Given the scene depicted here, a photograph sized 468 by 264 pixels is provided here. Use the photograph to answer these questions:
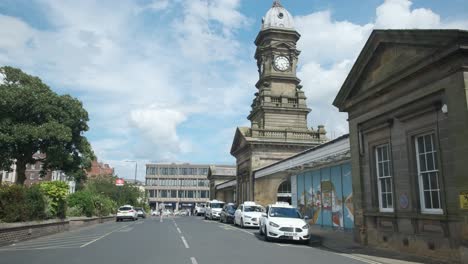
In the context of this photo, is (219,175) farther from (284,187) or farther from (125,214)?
(125,214)

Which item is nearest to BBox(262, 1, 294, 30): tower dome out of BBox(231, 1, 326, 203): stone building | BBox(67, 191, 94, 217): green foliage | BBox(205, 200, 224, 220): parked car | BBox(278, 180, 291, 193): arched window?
BBox(231, 1, 326, 203): stone building

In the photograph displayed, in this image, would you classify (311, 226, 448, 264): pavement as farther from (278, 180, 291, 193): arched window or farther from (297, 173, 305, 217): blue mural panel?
(278, 180, 291, 193): arched window

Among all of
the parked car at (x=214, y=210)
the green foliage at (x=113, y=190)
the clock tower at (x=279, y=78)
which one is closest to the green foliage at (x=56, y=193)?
the parked car at (x=214, y=210)

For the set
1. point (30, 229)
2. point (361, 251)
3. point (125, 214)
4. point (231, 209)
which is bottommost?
point (361, 251)

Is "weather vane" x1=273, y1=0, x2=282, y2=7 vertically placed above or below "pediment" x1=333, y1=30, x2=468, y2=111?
above

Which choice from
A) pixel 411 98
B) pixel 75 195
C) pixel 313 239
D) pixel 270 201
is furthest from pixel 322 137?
pixel 411 98

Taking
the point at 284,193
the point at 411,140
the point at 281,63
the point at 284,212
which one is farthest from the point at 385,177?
the point at 281,63

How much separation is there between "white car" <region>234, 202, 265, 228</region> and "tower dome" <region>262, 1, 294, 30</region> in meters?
27.4

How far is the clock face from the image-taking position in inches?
1967

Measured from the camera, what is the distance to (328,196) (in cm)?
2441

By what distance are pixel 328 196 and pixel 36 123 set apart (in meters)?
23.3

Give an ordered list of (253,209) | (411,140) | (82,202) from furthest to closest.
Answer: (82,202) → (253,209) → (411,140)

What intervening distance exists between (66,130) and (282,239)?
71.6 ft

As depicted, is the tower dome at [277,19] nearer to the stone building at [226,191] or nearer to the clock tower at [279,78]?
the clock tower at [279,78]
